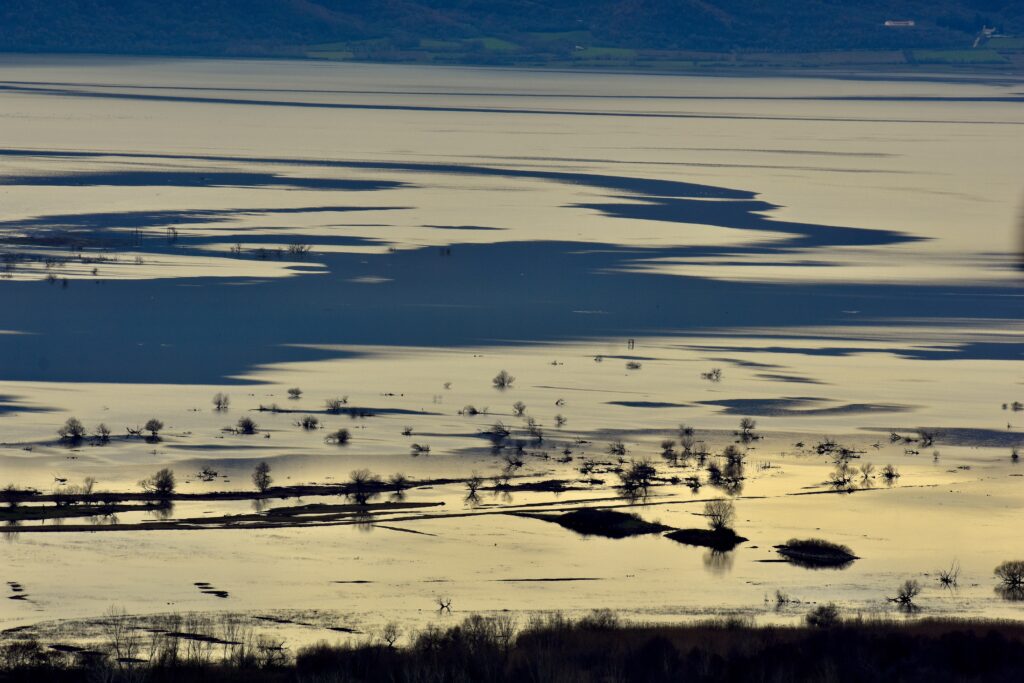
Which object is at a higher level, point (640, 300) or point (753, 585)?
point (640, 300)

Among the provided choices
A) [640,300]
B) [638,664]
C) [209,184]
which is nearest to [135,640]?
[638,664]

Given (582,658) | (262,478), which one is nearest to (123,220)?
(262,478)

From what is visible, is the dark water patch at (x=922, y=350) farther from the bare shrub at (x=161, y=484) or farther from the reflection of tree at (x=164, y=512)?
the reflection of tree at (x=164, y=512)

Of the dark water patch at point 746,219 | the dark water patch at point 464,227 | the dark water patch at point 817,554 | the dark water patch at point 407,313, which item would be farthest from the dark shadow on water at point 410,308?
the dark water patch at point 817,554

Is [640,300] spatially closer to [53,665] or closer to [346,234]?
[346,234]

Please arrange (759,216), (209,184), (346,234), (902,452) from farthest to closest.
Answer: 1. (209,184)
2. (759,216)
3. (346,234)
4. (902,452)

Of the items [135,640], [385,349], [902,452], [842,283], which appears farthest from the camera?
[842,283]

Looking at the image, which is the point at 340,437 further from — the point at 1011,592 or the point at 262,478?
the point at 1011,592
